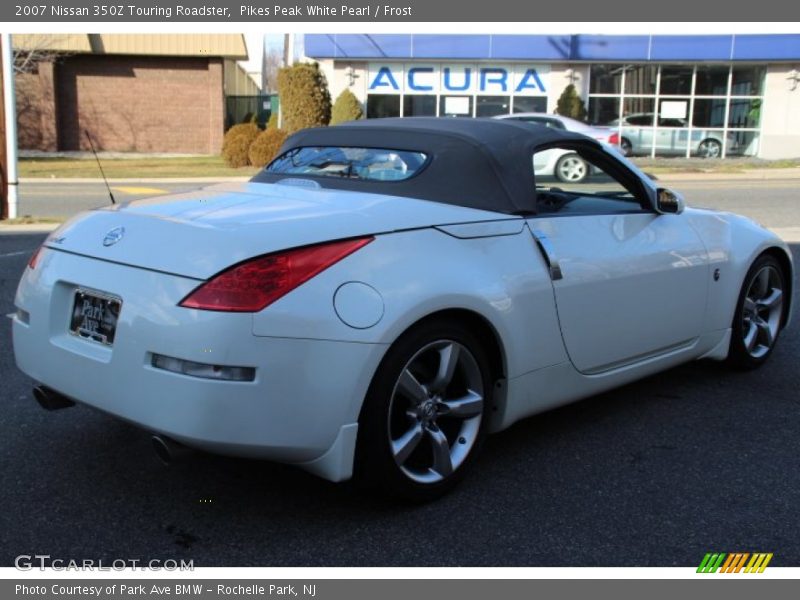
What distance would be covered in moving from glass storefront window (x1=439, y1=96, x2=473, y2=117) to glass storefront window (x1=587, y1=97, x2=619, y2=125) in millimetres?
4016

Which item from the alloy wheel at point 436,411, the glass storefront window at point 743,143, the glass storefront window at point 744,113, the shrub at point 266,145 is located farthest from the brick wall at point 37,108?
the alloy wheel at point 436,411

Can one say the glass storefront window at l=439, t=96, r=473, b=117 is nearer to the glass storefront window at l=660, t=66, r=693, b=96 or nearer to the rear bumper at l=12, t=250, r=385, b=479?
the glass storefront window at l=660, t=66, r=693, b=96

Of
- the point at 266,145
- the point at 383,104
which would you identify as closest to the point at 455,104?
the point at 383,104

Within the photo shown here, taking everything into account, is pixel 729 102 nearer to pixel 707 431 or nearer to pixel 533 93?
pixel 533 93

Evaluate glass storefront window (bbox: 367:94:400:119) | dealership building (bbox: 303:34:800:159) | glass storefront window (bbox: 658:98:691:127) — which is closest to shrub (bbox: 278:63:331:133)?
dealership building (bbox: 303:34:800:159)

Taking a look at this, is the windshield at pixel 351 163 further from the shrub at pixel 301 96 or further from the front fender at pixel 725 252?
the shrub at pixel 301 96

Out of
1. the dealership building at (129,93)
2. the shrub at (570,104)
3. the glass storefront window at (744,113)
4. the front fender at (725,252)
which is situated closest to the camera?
the front fender at (725,252)

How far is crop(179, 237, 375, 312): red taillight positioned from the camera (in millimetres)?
2855

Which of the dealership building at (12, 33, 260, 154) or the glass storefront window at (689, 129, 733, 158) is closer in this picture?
the glass storefront window at (689, 129, 733, 158)

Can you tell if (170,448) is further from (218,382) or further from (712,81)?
(712,81)

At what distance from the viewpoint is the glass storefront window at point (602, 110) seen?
27.8 metres

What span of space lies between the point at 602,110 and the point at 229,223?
26.7 meters

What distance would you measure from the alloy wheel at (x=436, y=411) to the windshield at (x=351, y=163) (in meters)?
0.97

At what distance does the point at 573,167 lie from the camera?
16.9 ft
